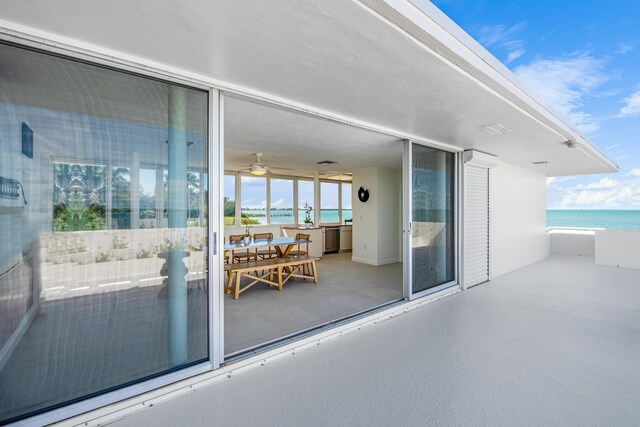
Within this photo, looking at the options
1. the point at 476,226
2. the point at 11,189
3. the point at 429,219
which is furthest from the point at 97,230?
the point at 476,226

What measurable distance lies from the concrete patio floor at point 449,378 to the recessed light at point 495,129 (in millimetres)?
2218

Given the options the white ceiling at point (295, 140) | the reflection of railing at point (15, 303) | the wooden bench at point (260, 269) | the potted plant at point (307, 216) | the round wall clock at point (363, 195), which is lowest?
the wooden bench at point (260, 269)

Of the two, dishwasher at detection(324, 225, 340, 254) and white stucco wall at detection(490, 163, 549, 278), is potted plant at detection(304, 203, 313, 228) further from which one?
white stucco wall at detection(490, 163, 549, 278)

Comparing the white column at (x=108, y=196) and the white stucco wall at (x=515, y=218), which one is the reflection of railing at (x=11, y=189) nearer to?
the white column at (x=108, y=196)

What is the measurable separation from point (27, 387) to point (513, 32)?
1207 centimetres

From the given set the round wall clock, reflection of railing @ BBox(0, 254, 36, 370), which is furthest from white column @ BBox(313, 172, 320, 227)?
reflection of railing @ BBox(0, 254, 36, 370)

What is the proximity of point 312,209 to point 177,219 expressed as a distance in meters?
6.80

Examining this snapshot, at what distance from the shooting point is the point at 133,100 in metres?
1.80

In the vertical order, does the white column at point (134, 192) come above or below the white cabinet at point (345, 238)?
above

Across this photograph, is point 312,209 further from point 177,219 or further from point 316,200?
point 177,219

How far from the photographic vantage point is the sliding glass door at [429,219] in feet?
12.7

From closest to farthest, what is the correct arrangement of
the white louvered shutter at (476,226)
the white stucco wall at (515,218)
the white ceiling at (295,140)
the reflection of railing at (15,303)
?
the reflection of railing at (15,303) < the white ceiling at (295,140) < the white louvered shutter at (476,226) < the white stucco wall at (515,218)

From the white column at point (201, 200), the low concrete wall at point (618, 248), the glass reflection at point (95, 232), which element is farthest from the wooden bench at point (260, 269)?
the low concrete wall at point (618, 248)

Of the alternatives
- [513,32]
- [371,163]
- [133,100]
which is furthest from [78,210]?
[513,32]
